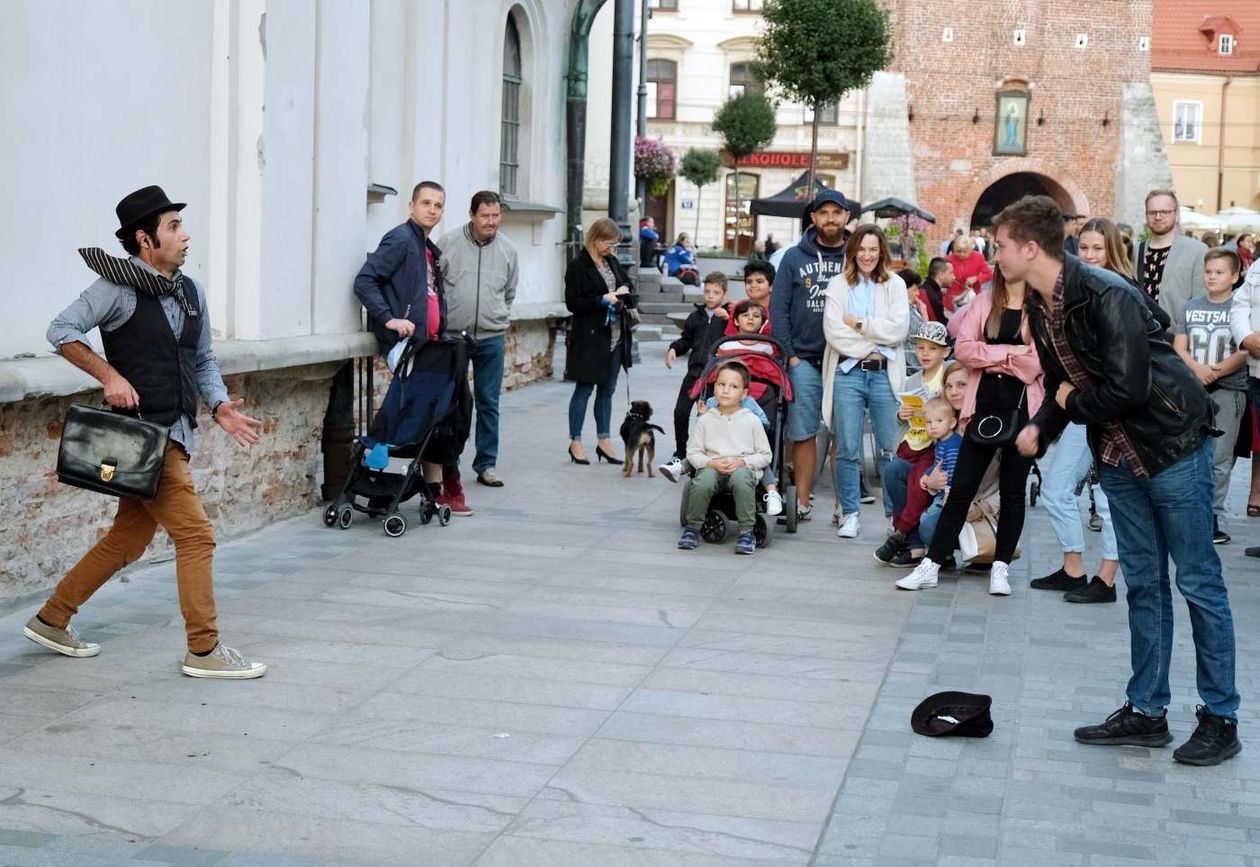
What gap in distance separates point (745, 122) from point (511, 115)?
35.9 meters

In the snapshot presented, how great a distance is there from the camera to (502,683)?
6.74 m

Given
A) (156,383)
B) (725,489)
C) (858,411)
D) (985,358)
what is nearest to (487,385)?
(725,489)

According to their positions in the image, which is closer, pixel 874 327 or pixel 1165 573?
pixel 1165 573

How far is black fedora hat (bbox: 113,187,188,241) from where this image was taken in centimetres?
660

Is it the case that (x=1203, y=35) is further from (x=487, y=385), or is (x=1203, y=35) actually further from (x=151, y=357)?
(x=151, y=357)

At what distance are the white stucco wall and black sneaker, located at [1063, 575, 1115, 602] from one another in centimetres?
463

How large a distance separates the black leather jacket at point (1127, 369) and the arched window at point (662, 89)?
181ft

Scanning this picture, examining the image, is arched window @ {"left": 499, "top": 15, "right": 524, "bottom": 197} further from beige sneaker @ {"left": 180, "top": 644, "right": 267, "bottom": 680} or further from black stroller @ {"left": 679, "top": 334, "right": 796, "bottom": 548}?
beige sneaker @ {"left": 180, "top": 644, "right": 267, "bottom": 680}

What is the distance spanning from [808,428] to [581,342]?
2821 millimetres

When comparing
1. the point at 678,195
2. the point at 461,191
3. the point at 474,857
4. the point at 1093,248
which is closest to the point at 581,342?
the point at 461,191

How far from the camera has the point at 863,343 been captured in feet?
33.7

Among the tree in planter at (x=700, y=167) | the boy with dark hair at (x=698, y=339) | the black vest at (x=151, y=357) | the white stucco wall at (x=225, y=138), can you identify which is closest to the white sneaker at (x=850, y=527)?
the boy with dark hair at (x=698, y=339)

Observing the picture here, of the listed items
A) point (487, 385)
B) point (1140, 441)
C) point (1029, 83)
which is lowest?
point (487, 385)

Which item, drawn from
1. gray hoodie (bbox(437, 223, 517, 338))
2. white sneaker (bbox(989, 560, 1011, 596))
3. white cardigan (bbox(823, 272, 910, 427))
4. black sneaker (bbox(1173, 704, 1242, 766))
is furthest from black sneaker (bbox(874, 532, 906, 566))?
black sneaker (bbox(1173, 704, 1242, 766))
